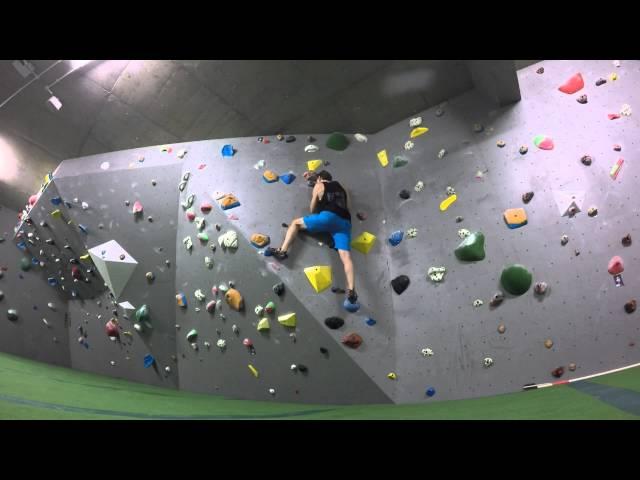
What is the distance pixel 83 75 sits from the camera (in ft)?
7.52

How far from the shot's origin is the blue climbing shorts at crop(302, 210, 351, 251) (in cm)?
234

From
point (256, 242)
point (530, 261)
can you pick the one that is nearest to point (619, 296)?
point (530, 261)

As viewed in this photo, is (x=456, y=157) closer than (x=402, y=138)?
Yes

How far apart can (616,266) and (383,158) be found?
5.41 ft

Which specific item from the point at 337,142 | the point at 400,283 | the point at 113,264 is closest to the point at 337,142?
the point at 337,142

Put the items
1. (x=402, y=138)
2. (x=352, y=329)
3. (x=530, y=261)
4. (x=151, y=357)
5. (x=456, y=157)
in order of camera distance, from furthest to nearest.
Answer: (x=151, y=357)
(x=402, y=138)
(x=456, y=157)
(x=352, y=329)
(x=530, y=261)

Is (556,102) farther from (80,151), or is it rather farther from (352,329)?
(80,151)

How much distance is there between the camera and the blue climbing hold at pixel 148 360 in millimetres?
2844

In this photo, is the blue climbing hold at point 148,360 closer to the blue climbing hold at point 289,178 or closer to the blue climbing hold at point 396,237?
the blue climbing hold at point 289,178

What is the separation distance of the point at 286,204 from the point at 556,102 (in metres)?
2.10

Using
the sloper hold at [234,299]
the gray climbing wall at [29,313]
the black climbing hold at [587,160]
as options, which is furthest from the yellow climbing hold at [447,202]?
the gray climbing wall at [29,313]

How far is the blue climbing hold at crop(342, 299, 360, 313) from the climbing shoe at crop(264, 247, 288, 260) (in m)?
0.56

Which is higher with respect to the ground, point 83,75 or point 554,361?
point 83,75

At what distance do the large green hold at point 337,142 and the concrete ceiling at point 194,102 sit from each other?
2.8 inches
